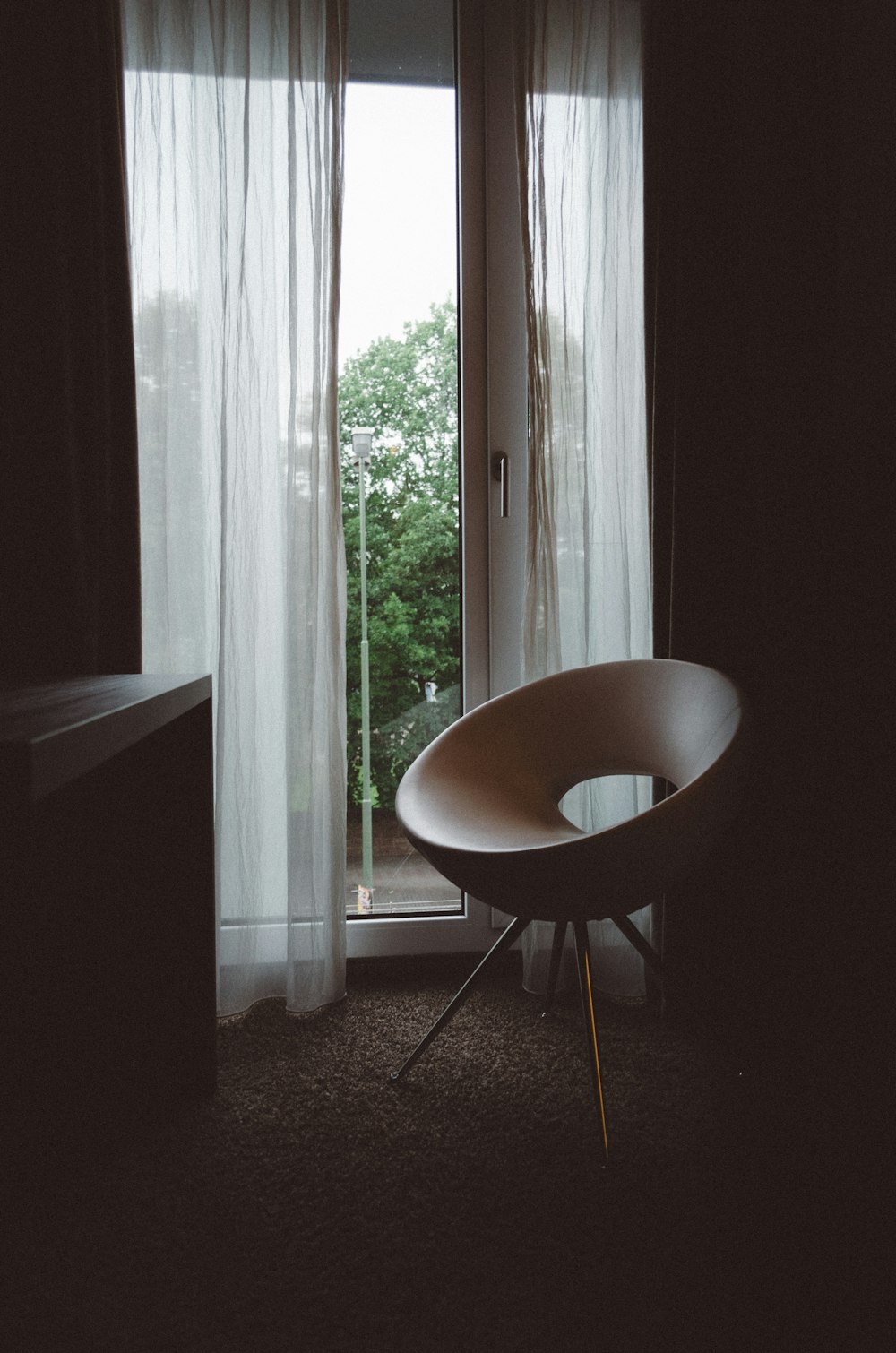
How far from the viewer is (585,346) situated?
1.82m

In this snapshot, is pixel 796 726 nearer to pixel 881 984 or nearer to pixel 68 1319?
pixel 881 984

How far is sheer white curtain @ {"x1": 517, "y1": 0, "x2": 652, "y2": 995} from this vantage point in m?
1.80

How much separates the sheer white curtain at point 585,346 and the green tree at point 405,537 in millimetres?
260

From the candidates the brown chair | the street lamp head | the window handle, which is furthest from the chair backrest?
the street lamp head

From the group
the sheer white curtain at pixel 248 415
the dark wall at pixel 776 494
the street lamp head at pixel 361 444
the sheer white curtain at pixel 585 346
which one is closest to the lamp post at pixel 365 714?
the street lamp head at pixel 361 444

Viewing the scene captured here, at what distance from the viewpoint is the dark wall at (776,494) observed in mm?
1694

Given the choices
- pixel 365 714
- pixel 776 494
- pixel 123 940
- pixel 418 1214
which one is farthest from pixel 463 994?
pixel 776 494

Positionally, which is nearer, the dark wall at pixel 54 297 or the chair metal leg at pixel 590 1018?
the chair metal leg at pixel 590 1018

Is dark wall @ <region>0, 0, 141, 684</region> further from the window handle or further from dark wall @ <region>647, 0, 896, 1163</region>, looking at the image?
dark wall @ <region>647, 0, 896, 1163</region>

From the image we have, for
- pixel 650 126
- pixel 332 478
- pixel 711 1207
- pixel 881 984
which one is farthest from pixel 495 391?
pixel 711 1207

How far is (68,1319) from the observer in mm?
988

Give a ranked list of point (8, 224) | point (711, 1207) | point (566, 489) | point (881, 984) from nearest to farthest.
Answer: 1. point (711, 1207)
2. point (8, 224)
3. point (881, 984)
4. point (566, 489)

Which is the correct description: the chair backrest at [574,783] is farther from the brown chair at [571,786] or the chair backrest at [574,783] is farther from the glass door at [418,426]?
the glass door at [418,426]

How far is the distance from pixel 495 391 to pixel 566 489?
323mm
